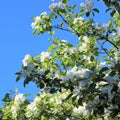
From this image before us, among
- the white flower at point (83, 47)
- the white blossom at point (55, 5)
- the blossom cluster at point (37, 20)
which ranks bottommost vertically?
the white flower at point (83, 47)

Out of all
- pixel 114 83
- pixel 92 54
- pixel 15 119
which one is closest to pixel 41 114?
pixel 15 119

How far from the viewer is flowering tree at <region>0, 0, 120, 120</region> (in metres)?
4.35

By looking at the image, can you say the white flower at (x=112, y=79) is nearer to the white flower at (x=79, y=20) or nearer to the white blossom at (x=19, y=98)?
the white blossom at (x=19, y=98)

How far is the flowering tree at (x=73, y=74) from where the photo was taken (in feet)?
14.3

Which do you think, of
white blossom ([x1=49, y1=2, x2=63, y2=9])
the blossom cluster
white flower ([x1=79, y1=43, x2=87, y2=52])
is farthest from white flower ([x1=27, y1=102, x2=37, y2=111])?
white blossom ([x1=49, y1=2, x2=63, y2=9])

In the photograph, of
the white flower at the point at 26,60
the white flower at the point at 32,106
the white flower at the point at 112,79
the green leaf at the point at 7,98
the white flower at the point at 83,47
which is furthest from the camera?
the white flower at the point at 83,47

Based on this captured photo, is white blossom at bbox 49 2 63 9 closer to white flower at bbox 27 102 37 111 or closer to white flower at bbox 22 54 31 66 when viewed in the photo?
white flower at bbox 22 54 31 66

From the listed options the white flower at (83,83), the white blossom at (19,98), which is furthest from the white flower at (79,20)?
the white flower at (83,83)

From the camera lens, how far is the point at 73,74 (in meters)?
4.59

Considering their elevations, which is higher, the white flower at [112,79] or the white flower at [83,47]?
the white flower at [83,47]

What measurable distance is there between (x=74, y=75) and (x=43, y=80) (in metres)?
0.40

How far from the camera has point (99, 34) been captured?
25.9ft

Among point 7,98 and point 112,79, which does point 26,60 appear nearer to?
point 7,98

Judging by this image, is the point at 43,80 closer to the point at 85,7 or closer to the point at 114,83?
the point at 114,83
